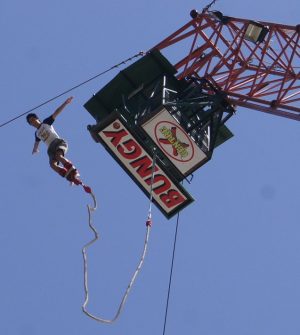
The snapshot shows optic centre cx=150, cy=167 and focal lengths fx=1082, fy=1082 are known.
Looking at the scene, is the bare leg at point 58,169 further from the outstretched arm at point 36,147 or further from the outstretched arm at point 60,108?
the outstretched arm at point 60,108

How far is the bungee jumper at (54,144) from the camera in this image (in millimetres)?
27750

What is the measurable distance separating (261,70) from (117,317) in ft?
32.0

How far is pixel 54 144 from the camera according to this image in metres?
28.4

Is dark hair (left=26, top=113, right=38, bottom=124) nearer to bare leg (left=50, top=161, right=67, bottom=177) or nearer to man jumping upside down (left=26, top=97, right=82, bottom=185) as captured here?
man jumping upside down (left=26, top=97, right=82, bottom=185)

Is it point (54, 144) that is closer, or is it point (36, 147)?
point (54, 144)

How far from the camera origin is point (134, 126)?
2977cm

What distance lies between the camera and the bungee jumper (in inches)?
1093

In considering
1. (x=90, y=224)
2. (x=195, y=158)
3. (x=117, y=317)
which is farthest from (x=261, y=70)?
(x=117, y=317)

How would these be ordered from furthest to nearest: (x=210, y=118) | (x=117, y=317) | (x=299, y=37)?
(x=210, y=118) < (x=299, y=37) < (x=117, y=317)

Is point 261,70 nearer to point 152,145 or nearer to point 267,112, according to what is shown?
point 267,112

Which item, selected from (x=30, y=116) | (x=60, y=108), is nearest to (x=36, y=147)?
(x=30, y=116)

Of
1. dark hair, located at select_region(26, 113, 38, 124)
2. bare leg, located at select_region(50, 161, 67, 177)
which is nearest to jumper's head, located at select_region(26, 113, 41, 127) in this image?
dark hair, located at select_region(26, 113, 38, 124)

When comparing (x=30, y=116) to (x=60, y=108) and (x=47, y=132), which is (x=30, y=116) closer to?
(x=47, y=132)

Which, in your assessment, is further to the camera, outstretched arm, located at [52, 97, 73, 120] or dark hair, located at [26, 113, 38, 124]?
dark hair, located at [26, 113, 38, 124]
